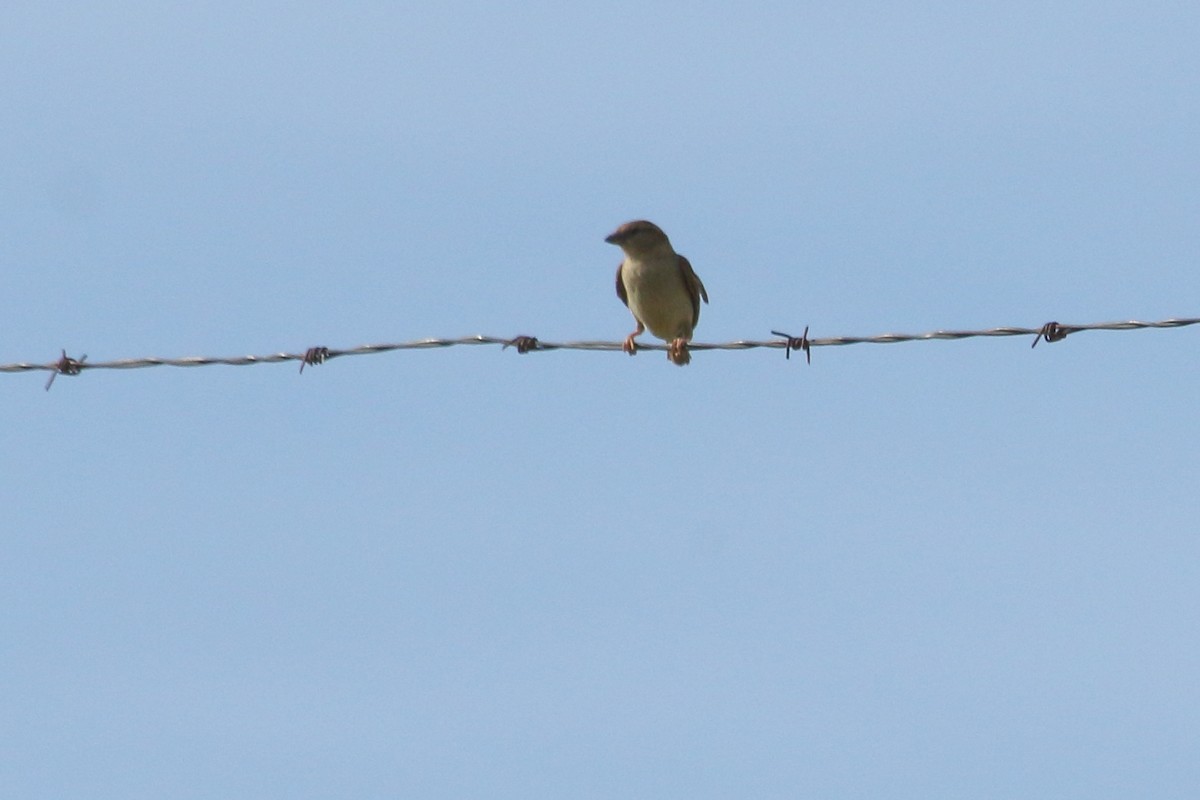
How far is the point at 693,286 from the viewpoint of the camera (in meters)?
15.3

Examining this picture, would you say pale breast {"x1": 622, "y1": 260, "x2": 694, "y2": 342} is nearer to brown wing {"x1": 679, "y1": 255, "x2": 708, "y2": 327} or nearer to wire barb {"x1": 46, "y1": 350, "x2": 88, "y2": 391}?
brown wing {"x1": 679, "y1": 255, "x2": 708, "y2": 327}

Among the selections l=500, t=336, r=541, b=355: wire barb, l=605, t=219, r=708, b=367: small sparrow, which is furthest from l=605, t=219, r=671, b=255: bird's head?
l=500, t=336, r=541, b=355: wire barb

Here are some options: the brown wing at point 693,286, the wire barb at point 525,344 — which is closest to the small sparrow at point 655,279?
the brown wing at point 693,286

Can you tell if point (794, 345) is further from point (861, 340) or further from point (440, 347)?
point (440, 347)

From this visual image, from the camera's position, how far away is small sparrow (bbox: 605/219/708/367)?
49.0ft

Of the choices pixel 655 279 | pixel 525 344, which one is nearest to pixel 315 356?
pixel 525 344

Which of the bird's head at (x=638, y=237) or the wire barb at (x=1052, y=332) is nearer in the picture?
the wire barb at (x=1052, y=332)

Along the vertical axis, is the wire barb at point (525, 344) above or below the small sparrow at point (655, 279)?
below

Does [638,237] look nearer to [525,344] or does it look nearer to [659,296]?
[659,296]

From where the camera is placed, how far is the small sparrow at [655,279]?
49.0 ft

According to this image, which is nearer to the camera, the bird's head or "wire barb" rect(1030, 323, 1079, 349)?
"wire barb" rect(1030, 323, 1079, 349)

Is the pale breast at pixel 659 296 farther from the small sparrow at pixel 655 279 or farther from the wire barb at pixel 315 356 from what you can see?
the wire barb at pixel 315 356

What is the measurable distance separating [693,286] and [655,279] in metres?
0.49

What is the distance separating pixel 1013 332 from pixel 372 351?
2.92m
